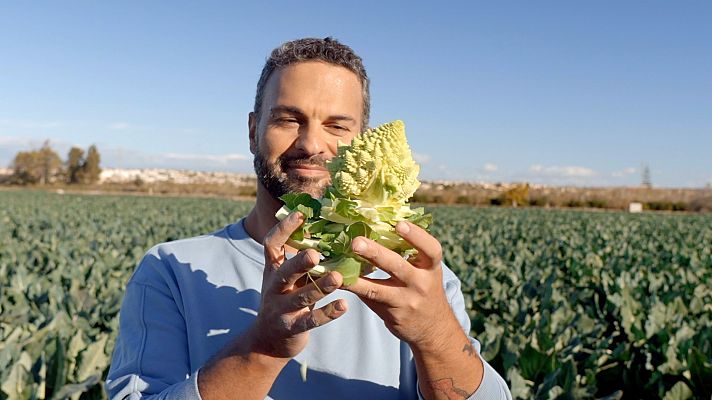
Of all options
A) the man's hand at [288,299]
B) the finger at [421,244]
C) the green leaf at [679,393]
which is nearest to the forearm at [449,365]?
the finger at [421,244]

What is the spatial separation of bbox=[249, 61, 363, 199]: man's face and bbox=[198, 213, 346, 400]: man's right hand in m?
0.52

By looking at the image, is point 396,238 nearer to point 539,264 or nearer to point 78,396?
point 78,396

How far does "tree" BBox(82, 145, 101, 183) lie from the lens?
105 metres

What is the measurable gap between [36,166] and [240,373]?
370 ft

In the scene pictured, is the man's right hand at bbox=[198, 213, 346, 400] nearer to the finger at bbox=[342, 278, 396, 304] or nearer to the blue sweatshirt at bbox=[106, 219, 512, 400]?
the finger at bbox=[342, 278, 396, 304]

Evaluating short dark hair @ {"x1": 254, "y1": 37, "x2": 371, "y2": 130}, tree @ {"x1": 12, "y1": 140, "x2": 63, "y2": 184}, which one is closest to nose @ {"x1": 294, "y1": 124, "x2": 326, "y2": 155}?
short dark hair @ {"x1": 254, "y1": 37, "x2": 371, "y2": 130}

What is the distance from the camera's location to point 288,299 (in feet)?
4.87

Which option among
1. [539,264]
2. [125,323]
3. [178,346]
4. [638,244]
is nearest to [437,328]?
[178,346]

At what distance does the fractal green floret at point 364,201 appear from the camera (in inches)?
61.6

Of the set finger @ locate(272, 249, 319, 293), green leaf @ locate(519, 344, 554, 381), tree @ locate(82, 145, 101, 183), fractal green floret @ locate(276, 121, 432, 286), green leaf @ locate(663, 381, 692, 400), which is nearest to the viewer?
finger @ locate(272, 249, 319, 293)

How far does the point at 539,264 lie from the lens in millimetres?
10641

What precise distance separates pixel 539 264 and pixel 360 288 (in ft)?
31.9

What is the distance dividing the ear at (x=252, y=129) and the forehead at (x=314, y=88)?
0.84 ft

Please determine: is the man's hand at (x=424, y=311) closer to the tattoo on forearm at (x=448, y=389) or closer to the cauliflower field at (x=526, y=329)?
the tattoo on forearm at (x=448, y=389)
